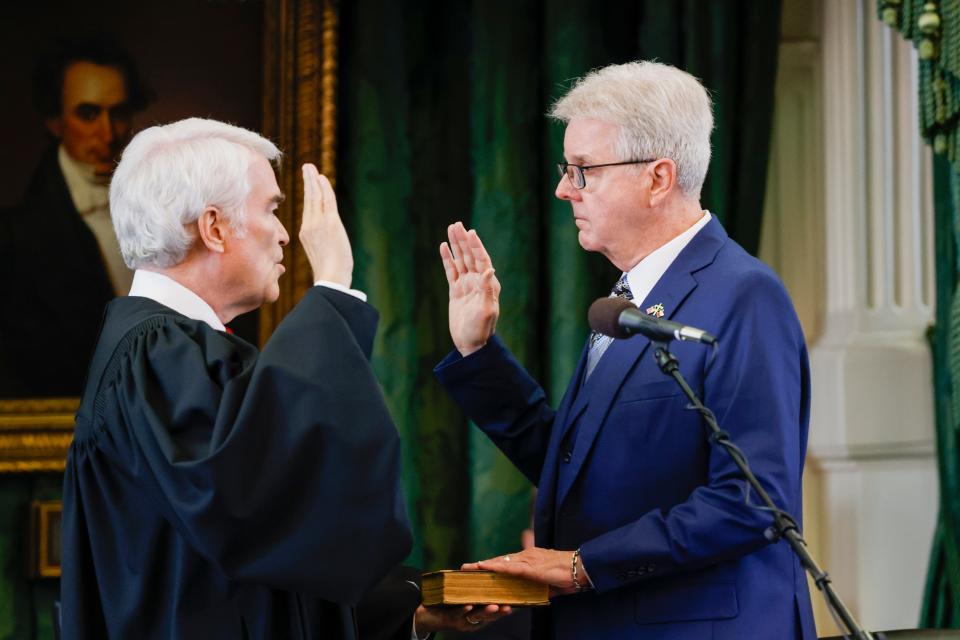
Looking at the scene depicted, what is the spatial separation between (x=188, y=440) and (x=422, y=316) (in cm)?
246

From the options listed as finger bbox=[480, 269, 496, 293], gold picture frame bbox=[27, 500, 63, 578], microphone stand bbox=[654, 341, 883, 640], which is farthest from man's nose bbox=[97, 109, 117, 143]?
microphone stand bbox=[654, 341, 883, 640]

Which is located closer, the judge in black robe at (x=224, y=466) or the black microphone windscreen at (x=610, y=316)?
the judge in black robe at (x=224, y=466)

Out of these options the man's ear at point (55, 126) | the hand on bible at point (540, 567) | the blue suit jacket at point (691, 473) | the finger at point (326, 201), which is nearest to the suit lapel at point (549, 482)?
the blue suit jacket at point (691, 473)

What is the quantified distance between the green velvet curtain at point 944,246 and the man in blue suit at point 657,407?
4.03 ft

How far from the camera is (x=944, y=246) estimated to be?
398cm

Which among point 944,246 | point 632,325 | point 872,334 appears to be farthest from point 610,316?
point 872,334

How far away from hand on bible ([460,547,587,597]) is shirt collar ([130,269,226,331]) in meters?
0.65

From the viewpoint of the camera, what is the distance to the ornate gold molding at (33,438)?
4191 mm

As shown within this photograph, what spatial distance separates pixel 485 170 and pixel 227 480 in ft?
8.48

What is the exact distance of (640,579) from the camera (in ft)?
7.74

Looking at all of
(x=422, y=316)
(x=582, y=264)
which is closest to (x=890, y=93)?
(x=582, y=264)

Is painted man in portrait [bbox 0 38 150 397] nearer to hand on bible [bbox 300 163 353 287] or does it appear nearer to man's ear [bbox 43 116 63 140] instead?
man's ear [bbox 43 116 63 140]

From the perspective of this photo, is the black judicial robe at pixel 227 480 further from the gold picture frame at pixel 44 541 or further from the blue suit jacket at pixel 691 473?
the gold picture frame at pixel 44 541

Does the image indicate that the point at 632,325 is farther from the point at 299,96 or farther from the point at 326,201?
the point at 299,96
